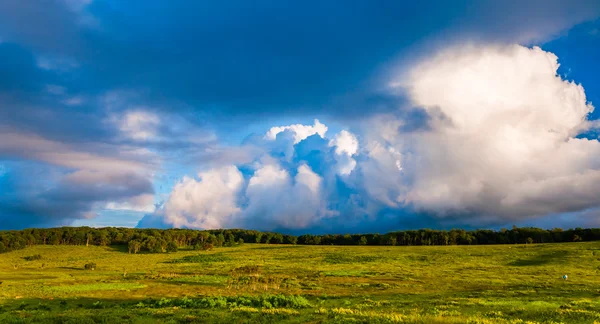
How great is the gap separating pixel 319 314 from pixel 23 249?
205343 mm

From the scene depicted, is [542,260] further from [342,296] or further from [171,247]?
[171,247]

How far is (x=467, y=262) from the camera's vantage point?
312ft

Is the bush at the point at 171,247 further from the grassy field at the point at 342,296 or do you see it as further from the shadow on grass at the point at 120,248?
the grassy field at the point at 342,296

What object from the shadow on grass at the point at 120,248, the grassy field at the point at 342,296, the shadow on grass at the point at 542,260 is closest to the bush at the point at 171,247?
the shadow on grass at the point at 120,248

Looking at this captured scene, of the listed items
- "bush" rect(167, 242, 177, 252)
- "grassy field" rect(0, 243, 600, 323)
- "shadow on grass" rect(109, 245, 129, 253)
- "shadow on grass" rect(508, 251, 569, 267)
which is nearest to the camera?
"grassy field" rect(0, 243, 600, 323)

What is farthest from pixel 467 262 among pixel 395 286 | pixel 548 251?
pixel 395 286

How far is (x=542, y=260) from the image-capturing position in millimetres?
93000

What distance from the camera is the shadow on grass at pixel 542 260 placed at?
3546 inches

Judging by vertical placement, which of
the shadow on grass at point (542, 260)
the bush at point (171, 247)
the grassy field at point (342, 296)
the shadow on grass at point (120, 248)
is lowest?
the shadow on grass at point (120, 248)

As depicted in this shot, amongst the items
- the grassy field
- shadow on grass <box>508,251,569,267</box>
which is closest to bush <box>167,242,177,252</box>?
the grassy field

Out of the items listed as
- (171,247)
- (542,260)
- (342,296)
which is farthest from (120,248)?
(542,260)

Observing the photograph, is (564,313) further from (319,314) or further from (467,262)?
(467,262)

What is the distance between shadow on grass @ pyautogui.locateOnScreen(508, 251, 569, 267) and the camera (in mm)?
90062

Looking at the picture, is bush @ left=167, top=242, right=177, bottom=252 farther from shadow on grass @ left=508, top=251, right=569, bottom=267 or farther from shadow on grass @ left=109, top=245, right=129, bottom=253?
shadow on grass @ left=508, top=251, right=569, bottom=267
